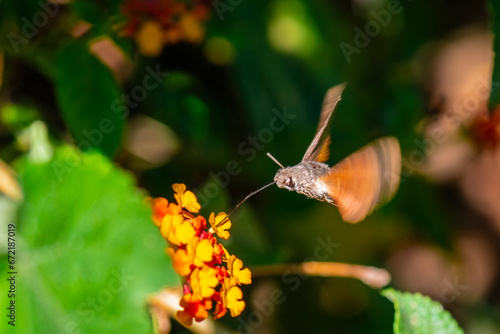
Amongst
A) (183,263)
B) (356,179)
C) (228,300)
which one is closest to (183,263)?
(183,263)

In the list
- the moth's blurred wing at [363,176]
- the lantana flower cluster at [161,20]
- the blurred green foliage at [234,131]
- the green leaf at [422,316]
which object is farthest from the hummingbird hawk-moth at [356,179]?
the lantana flower cluster at [161,20]

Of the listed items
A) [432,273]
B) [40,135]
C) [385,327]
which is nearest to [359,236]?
[385,327]

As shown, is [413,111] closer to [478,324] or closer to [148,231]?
[478,324]

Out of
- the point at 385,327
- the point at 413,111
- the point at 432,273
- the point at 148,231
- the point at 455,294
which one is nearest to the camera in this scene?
the point at 148,231

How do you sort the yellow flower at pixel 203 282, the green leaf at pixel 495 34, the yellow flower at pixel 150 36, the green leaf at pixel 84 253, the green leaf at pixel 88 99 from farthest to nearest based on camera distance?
the yellow flower at pixel 150 36 < the green leaf at pixel 88 99 < the green leaf at pixel 495 34 < the yellow flower at pixel 203 282 < the green leaf at pixel 84 253

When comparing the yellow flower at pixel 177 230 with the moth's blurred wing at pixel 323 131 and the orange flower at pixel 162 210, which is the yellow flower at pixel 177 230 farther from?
the moth's blurred wing at pixel 323 131

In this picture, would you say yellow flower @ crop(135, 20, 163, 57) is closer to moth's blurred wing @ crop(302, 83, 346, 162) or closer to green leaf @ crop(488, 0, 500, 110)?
moth's blurred wing @ crop(302, 83, 346, 162)

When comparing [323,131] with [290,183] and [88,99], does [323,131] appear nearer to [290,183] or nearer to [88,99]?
[290,183]
